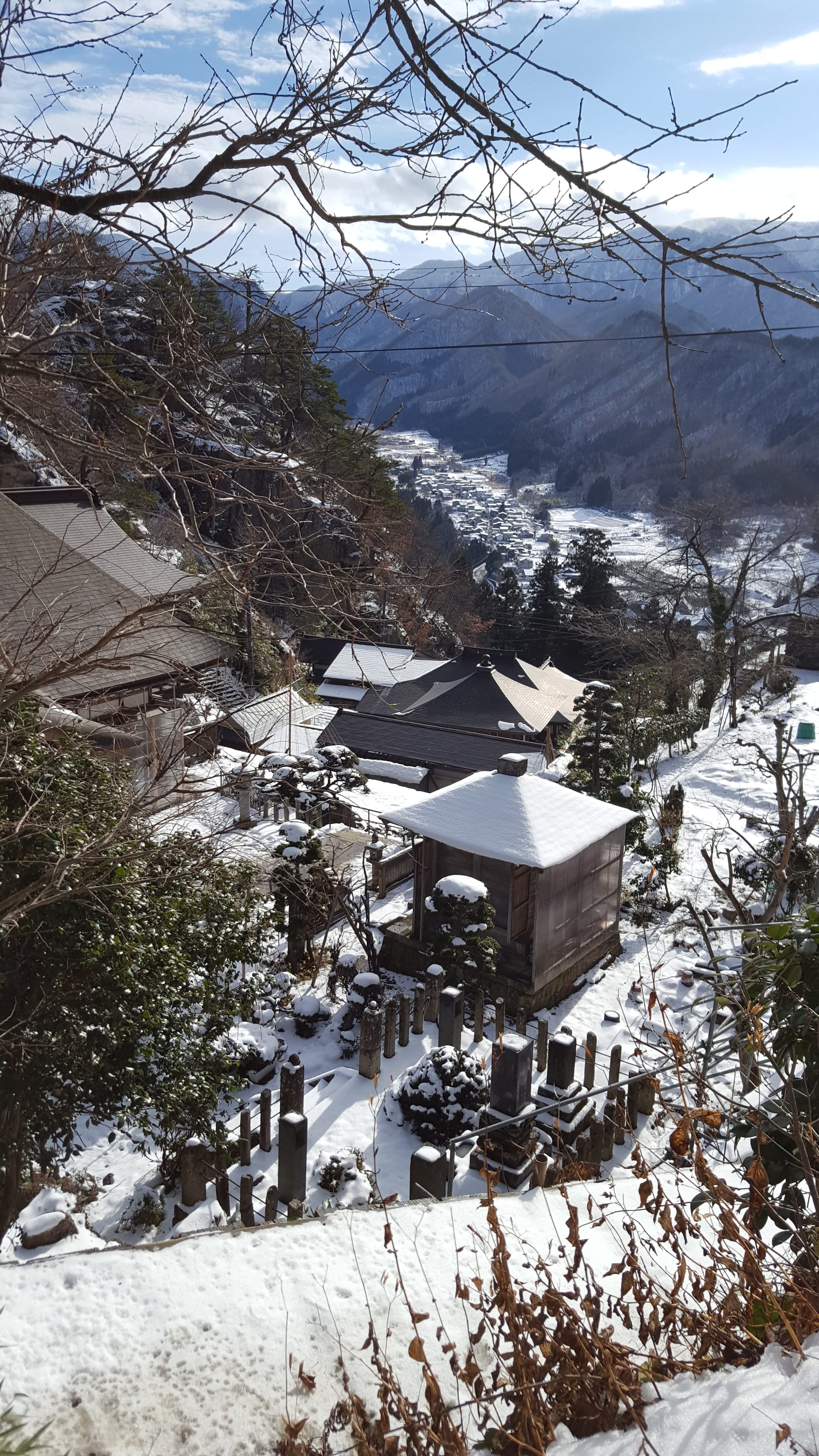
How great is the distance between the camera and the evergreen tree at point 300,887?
8617 mm

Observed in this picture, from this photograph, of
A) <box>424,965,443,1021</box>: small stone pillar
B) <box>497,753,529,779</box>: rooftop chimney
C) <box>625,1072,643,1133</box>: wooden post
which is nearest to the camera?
<box>625,1072,643,1133</box>: wooden post

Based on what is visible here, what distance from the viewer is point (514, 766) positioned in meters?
10.1

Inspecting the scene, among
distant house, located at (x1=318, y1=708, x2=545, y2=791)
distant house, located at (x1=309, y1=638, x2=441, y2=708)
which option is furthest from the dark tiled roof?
distant house, located at (x1=309, y1=638, x2=441, y2=708)

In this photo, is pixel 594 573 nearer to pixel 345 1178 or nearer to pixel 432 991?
pixel 432 991

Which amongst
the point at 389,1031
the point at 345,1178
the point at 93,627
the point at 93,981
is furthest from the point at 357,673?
the point at 93,981

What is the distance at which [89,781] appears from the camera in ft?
15.5

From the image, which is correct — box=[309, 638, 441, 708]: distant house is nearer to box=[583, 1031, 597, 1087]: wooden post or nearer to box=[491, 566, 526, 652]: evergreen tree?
box=[491, 566, 526, 652]: evergreen tree

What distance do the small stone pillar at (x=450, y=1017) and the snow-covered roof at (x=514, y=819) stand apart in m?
1.91

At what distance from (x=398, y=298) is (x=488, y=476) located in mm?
Answer: 129231

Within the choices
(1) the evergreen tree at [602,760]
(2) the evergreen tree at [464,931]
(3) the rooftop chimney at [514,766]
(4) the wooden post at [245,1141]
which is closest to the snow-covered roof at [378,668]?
(1) the evergreen tree at [602,760]

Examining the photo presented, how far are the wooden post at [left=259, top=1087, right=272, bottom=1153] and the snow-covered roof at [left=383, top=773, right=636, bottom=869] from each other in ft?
12.6

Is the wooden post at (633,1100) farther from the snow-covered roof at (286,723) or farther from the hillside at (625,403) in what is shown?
the hillside at (625,403)

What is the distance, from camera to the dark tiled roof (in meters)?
16.4

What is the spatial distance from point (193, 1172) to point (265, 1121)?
2.93 ft
